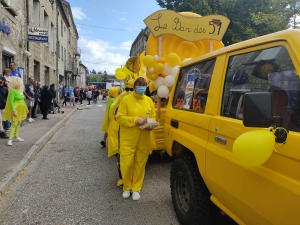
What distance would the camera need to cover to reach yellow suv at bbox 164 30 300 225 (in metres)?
1.55

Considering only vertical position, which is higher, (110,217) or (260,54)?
(260,54)

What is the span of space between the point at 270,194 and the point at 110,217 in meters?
2.15

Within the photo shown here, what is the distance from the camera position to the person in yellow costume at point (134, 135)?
3498 mm

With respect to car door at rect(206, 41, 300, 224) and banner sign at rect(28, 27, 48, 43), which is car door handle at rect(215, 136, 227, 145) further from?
banner sign at rect(28, 27, 48, 43)

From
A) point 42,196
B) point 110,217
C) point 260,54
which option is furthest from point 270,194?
point 42,196

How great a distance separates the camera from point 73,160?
223 inches

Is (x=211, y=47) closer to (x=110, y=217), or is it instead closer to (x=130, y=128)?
(x=130, y=128)

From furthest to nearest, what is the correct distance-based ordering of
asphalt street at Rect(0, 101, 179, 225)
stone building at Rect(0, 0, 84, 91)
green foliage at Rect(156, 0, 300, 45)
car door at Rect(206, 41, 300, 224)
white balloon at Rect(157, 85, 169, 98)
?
green foliage at Rect(156, 0, 300, 45)
stone building at Rect(0, 0, 84, 91)
white balloon at Rect(157, 85, 169, 98)
asphalt street at Rect(0, 101, 179, 225)
car door at Rect(206, 41, 300, 224)

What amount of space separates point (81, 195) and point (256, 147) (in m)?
3.02

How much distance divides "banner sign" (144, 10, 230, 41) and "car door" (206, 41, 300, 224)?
159 inches

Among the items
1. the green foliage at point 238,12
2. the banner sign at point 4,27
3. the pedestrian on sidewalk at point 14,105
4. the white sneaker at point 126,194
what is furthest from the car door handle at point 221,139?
the green foliage at point 238,12

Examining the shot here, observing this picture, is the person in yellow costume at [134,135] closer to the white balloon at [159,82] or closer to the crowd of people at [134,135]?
the crowd of people at [134,135]

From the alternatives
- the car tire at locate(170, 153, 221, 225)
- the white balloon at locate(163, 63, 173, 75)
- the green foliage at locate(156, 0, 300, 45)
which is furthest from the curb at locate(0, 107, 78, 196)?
the green foliage at locate(156, 0, 300, 45)

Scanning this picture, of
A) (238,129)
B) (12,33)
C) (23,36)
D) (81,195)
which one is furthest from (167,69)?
(23,36)
